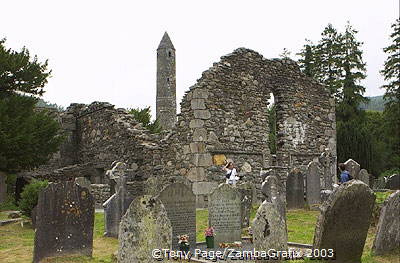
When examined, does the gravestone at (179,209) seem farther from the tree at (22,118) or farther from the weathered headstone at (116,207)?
the tree at (22,118)

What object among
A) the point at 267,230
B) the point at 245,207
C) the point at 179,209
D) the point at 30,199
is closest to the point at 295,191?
the point at 245,207

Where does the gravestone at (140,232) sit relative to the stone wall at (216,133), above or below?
below

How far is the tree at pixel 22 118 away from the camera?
15.3 metres

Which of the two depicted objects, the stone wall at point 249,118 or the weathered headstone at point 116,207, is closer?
the weathered headstone at point 116,207

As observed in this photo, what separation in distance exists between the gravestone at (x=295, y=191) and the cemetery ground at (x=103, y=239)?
431mm

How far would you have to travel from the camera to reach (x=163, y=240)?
6.45m

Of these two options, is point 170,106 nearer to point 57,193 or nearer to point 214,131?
point 214,131

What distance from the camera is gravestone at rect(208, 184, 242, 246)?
31.4 ft

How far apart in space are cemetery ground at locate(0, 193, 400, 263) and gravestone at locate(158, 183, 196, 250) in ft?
3.35

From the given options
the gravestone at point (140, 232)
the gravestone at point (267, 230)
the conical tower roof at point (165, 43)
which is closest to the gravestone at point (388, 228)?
the gravestone at point (267, 230)

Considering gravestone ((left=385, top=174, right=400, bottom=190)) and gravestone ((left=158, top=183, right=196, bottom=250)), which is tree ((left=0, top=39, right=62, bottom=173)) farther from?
gravestone ((left=385, top=174, right=400, bottom=190))

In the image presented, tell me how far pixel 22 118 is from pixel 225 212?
9226mm

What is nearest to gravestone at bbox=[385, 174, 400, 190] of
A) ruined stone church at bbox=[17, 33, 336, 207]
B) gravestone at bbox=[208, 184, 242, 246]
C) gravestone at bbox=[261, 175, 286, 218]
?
ruined stone church at bbox=[17, 33, 336, 207]

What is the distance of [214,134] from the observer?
16.2 metres
